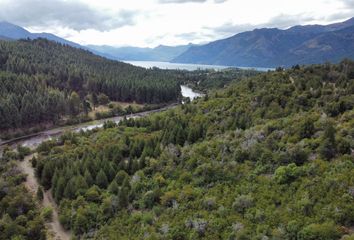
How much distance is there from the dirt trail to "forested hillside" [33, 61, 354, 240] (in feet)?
4.10

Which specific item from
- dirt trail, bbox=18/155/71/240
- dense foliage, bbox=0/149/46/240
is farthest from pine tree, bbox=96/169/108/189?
dense foliage, bbox=0/149/46/240

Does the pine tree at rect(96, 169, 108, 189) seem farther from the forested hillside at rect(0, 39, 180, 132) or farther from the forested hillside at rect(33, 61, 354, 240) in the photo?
the forested hillside at rect(0, 39, 180, 132)

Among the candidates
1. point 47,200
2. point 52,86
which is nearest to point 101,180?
point 47,200

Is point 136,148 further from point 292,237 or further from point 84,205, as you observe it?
point 292,237

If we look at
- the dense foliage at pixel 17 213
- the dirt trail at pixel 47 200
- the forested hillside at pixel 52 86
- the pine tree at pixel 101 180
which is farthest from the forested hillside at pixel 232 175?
the forested hillside at pixel 52 86

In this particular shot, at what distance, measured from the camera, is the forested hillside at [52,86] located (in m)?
103

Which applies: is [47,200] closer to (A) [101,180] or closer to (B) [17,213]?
(B) [17,213]

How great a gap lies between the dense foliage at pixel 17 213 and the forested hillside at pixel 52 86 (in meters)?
49.0

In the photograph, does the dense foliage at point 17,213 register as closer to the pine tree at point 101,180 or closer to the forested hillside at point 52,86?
the pine tree at point 101,180

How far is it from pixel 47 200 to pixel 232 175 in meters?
28.1

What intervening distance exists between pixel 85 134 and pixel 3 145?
24891mm

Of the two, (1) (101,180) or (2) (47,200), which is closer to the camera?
(1) (101,180)

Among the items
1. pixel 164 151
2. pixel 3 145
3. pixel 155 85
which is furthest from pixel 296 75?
pixel 155 85

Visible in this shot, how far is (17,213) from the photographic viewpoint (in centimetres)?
4444
